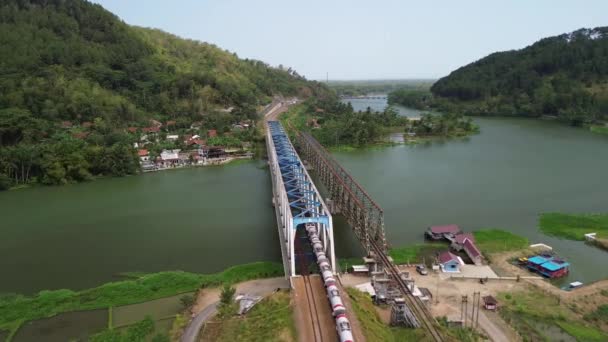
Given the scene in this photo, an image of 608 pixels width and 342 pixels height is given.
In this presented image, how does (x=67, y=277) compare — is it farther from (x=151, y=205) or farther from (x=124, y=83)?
(x=124, y=83)

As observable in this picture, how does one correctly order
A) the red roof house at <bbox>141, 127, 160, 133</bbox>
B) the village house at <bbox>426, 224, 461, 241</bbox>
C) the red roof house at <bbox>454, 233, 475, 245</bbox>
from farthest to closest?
the red roof house at <bbox>141, 127, 160, 133</bbox>
the village house at <bbox>426, 224, 461, 241</bbox>
the red roof house at <bbox>454, 233, 475, 245</bbox>

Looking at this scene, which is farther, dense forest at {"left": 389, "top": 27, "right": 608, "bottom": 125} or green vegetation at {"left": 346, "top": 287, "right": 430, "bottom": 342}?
dense forest at {"left": 389, "top": 27, "right": 608, "bottom": 125}

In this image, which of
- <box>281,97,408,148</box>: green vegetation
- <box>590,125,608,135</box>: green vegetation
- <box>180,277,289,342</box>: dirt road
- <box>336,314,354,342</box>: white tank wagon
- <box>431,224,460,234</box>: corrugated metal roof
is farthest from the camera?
<box>590,125,608,135</box>: green vegetation

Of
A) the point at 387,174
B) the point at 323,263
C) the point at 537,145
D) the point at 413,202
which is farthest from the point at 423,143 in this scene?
the point at 323,263

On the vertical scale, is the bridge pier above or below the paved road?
above

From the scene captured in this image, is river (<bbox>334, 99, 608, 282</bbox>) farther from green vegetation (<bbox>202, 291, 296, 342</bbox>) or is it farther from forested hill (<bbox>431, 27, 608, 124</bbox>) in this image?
forested hill (<bbox>431, 27, 608, 124</bbox>)

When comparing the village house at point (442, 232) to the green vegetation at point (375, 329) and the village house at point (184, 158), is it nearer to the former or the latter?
the green vegetation at point (375, 329)

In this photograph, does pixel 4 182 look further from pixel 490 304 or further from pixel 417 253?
pixel 490 304

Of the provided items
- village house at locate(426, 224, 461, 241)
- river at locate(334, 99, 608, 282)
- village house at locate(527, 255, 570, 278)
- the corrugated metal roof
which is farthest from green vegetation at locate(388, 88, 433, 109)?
village house at locate(527, 255, 570, 278)
